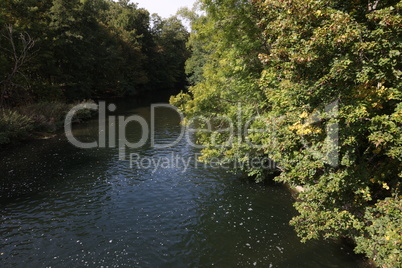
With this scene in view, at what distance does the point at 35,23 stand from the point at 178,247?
32040mm

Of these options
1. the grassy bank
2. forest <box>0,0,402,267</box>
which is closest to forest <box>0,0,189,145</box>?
the grassy bank

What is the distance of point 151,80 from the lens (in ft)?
245

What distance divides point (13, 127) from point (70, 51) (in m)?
20.2

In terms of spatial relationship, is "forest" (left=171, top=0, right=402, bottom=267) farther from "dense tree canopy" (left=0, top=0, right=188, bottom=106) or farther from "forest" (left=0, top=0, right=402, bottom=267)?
"dense tree canopy" (left=0, top=0, right=188, bottom=106)

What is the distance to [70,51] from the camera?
38.8 metres

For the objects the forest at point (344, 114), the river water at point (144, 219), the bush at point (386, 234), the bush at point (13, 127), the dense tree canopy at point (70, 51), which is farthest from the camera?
the dense tree canopy at point (70, 51)

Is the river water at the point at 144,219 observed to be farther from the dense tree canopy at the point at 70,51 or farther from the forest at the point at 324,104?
the dense tree canopy at the point at 70,51

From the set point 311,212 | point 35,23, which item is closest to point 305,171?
point 311,212

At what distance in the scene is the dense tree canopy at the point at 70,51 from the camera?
28.9 m

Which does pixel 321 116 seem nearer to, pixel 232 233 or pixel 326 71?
pixel 326 71

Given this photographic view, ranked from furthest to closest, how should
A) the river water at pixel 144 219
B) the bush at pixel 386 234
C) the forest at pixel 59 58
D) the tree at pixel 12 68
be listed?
the forest at pixel 59 58 → the tree at pixel 12 68 → the river water at pixel 144 219 → the bush at pixel 386 234

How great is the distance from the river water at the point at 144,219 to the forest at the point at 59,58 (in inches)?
398

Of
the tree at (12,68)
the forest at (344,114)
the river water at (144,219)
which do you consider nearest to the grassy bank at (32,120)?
the tree at (12,68)

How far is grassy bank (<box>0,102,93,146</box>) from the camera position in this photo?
22078 millimetres
